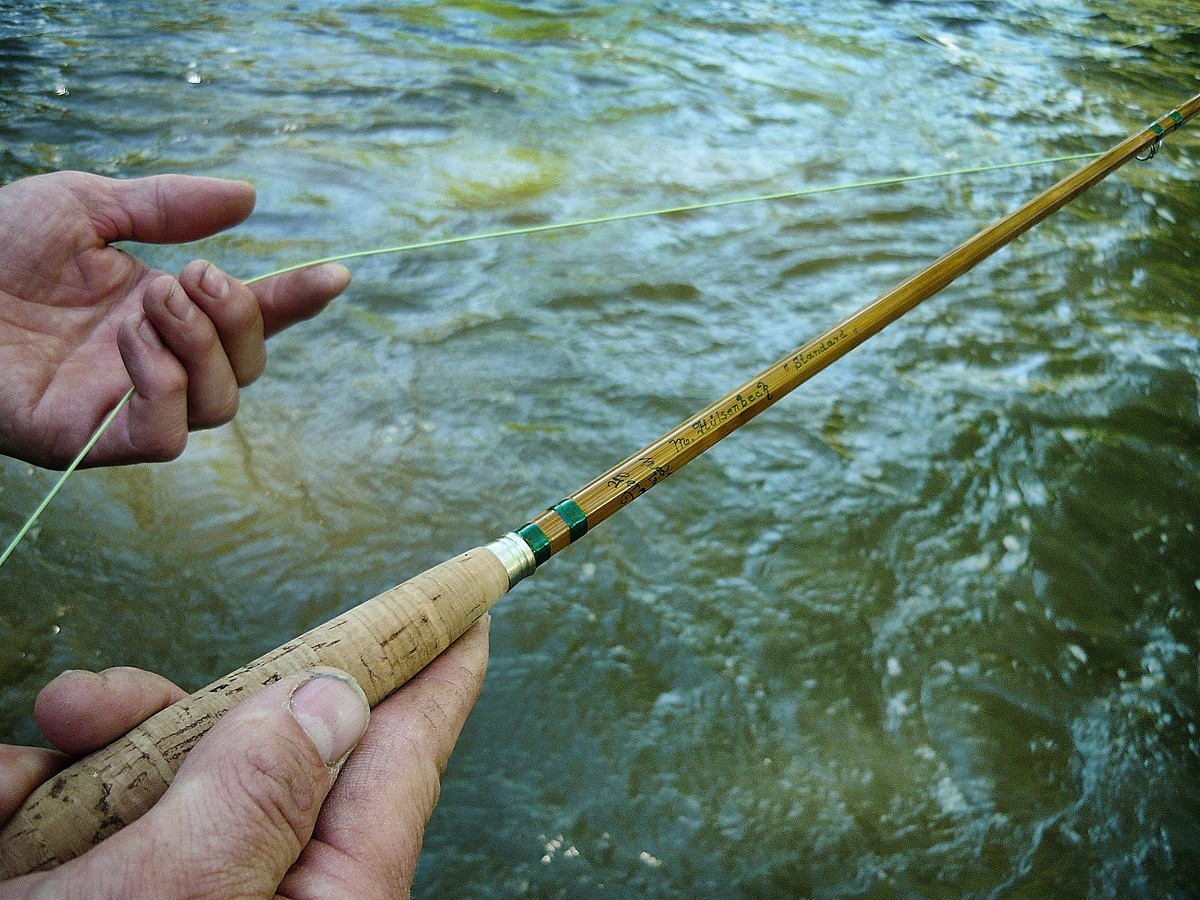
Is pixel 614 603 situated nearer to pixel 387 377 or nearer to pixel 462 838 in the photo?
pixel 462 838

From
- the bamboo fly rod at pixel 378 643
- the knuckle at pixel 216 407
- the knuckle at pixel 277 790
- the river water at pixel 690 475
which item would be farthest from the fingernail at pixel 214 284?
the knuckle at pixel 277 790

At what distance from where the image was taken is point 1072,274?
315 centimetres

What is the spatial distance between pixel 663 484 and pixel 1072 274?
1.94 metres

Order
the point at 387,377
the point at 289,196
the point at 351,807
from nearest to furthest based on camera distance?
the point at 351,807
the point at 387,377
the point at 289,196

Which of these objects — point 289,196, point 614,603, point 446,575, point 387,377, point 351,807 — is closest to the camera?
point 351,807

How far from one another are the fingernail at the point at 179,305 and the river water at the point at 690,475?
0.68 metres

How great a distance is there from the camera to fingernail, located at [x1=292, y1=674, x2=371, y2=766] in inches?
33.6

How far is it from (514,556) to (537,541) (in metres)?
0.05

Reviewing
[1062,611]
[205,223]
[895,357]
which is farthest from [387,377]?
[1062,611]

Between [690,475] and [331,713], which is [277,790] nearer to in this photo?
[331,713]

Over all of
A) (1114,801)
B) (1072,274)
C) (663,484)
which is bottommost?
(1114,801)

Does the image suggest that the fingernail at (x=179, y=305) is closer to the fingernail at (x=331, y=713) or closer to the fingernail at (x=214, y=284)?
the fingernail at (x=214, y=284)

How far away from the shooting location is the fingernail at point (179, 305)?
4.41 feet

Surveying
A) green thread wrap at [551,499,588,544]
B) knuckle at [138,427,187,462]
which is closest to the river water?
knuckle at [138,427,187,462]
